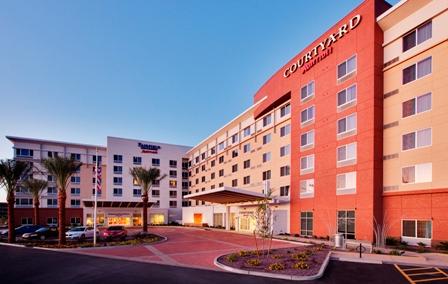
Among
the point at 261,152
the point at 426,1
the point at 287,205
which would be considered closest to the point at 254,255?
the point at 287,205

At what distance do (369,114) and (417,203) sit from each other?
8747 mm

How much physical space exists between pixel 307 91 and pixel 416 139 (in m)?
14.8

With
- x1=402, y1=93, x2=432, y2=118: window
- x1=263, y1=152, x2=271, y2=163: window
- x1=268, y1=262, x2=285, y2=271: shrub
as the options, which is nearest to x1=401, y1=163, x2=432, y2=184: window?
x1=402, y1=93, x2=432, y2=118: window

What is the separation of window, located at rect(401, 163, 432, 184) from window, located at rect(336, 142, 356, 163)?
196 inches

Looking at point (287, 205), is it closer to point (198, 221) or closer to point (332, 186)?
point (332, 186)

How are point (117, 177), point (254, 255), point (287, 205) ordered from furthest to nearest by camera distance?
point (117, 177)
point (287, 205)
point (254, 255)

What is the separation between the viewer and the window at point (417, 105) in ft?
83.6

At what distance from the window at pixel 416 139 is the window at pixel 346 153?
4.75 meters

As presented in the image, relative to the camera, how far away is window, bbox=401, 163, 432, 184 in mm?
24906

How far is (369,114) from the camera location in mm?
29203

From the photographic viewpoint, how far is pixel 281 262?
18.3 meters

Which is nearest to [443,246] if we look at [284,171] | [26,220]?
[284,171]

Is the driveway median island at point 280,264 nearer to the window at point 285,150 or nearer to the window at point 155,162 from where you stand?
the window at point 285,150

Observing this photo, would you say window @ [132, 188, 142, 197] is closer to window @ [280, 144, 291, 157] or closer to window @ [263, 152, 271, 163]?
window @ [263, 152, 271, 163]
